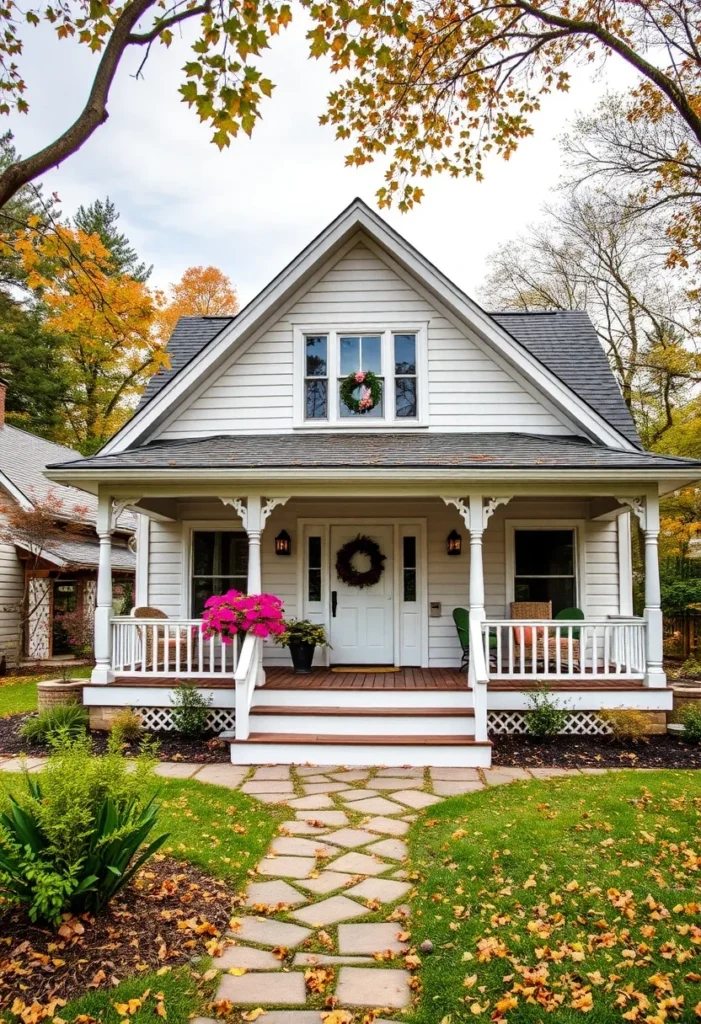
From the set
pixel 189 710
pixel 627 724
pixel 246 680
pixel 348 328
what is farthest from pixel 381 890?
pixel 348 328

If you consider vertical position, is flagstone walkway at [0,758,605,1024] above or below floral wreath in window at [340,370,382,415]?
below

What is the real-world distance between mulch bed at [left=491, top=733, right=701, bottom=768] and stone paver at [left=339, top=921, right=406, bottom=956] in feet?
12.7

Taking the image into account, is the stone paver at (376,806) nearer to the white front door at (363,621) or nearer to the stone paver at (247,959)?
the stone paver at (247,959)

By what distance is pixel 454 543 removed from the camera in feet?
34.0

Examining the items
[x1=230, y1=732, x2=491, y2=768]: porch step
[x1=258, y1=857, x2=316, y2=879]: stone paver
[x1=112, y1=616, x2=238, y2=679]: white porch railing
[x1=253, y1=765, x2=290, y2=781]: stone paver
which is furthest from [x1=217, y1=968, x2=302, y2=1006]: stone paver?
[x1=112, y1=616, x2=238, y2=679]: white porch railing

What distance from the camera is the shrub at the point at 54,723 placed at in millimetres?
8383

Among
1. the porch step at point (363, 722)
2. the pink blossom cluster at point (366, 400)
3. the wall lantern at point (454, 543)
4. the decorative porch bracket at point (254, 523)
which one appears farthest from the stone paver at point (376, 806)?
the pink blossom cluster at point (366, 400)

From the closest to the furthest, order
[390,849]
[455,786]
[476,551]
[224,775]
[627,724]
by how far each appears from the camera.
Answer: [390,849], [455,786], [224,775], [627,724], [476,551]

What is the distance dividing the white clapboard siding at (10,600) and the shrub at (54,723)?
788 centimetres

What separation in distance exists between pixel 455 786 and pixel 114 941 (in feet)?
12.6

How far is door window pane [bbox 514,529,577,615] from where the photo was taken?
10609 mm

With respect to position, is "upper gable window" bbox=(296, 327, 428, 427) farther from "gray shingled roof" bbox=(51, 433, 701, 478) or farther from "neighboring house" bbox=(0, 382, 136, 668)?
"neighboring house" bbox=(0, 382, 136, 668)

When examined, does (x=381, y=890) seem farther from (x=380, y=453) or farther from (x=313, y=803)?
(x=380, y=453)

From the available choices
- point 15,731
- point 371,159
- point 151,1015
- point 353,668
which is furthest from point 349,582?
point 151,1015
